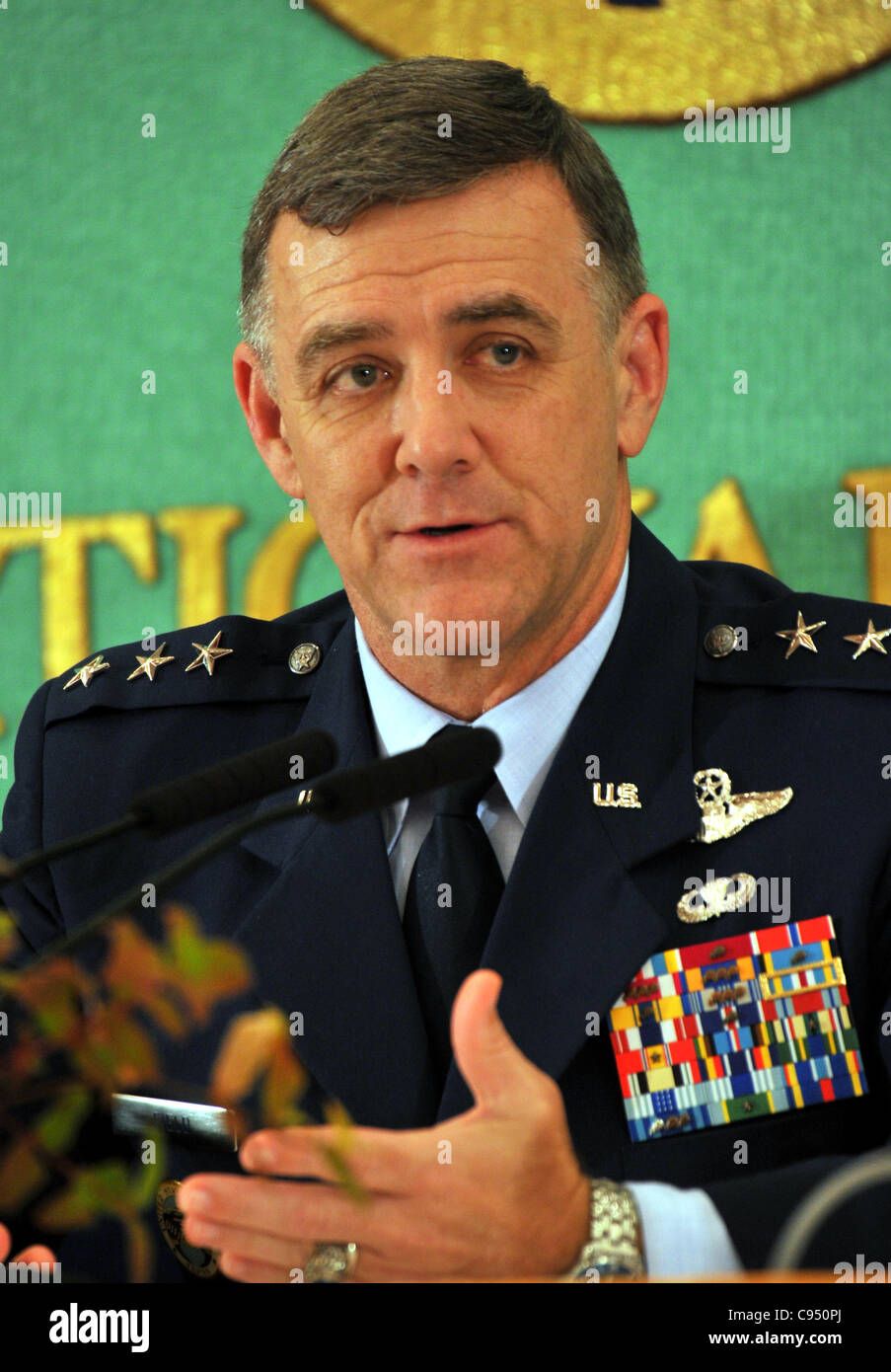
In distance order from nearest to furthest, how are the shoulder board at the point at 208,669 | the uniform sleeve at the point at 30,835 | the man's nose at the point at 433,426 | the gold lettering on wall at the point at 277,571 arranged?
the man's nose at the point at 433,426 < the uniform sleeve at the point at 30,835 < the shoulder board at the point at 208,669 < the gold lettering on wall at the point at 277,571

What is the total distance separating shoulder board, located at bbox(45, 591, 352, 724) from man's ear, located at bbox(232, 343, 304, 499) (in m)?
0.17

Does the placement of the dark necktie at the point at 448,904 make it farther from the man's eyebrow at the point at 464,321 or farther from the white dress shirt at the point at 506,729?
the man's eyebrow at the point at 464,321

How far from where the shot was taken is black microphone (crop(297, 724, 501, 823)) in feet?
2.89

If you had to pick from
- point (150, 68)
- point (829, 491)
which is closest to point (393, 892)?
point (829, 491)

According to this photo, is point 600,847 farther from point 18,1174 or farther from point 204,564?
point 204,564

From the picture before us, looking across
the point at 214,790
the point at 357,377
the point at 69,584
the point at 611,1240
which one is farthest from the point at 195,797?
the point at 69,584

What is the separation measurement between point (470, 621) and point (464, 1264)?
71 centimetres

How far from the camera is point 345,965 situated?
4.69 feet

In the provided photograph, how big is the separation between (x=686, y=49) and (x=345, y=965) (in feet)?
4.51

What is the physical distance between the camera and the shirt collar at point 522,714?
4.96 feet

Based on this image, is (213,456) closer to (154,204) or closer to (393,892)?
(154,204)

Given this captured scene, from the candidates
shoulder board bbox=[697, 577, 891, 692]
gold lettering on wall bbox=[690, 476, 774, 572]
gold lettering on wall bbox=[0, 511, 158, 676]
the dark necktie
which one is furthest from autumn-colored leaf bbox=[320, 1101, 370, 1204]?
gold lettering on wall bbox=[0, 511, 158, 676]

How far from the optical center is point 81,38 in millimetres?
2336

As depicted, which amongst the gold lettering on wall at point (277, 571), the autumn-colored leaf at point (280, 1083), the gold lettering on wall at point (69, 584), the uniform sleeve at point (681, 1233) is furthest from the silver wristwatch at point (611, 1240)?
the gold lettering on wall at point (69, 584)
